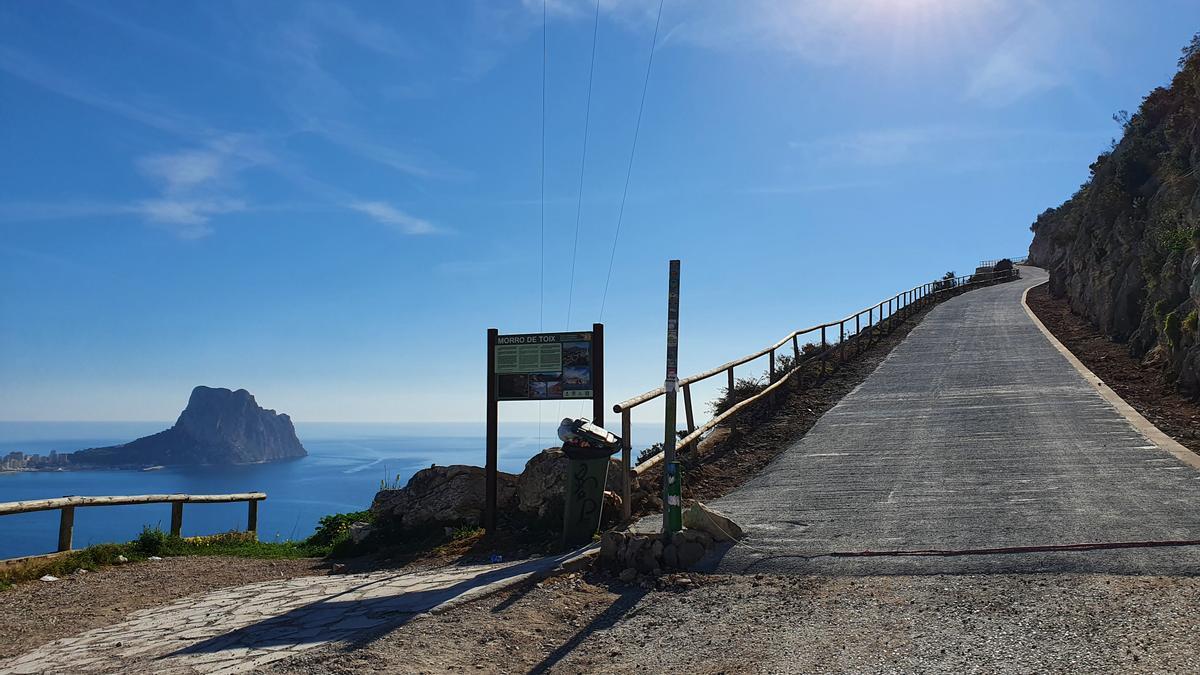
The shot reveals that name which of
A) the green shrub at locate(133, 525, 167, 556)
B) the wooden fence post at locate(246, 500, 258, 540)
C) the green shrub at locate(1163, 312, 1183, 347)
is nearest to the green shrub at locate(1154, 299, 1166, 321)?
the green shrub at locate(1163, 312, 1183, 347)

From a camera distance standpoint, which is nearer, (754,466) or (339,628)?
(339,628)

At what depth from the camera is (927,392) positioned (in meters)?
15.9

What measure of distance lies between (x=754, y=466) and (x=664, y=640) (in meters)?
6.27

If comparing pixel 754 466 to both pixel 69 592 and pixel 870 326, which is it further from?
pixel 870 326

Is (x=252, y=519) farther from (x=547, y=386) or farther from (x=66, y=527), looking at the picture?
(x=547, y=386)

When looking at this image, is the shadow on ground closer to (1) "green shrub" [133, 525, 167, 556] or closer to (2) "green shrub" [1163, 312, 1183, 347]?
(1) "green shrub" [133, 525, 167, 556]

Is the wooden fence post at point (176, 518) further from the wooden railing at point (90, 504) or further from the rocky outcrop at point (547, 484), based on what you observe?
the rocky outcrop at point (547, 484)

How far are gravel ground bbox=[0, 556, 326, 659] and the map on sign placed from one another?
10.3 ft

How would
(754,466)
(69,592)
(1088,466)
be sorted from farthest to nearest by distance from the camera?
(754,466), (1088,466), (69,592)

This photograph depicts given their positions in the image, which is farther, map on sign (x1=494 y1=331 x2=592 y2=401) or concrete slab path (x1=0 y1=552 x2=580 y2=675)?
map on sign (x1=494 y1=331 x2=592 y2=401)

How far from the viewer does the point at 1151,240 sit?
21047 mm

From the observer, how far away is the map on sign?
31.5 feet

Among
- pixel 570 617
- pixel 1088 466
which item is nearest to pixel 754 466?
pixel 1088 466

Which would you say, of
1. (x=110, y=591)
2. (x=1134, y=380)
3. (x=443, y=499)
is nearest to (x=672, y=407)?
(x=443, y=499)
